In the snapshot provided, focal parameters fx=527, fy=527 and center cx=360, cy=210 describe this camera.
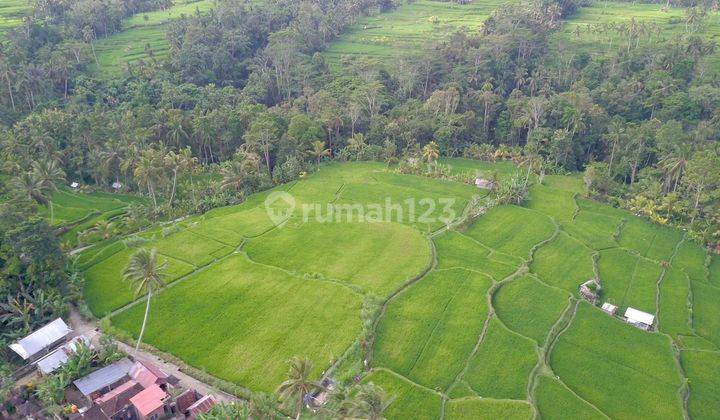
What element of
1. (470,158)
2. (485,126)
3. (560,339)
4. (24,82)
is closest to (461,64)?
(485,126)

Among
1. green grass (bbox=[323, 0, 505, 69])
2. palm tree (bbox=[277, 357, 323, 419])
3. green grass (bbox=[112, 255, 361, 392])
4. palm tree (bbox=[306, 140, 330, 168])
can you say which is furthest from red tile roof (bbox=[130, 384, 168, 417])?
green grass (bbox=[323, 0, 505, 69])

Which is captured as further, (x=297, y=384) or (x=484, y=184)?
(x=484, y=184)

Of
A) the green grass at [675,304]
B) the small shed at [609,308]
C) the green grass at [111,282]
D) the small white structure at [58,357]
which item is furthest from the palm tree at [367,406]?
the green grass at [675,304]

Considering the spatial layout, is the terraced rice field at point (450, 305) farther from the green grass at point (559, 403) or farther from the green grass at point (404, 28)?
the green grass at point (404, 28)

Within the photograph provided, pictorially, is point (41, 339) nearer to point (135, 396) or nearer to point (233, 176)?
point (135, 396)

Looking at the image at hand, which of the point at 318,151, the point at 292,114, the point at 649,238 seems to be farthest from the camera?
the point at 292,114

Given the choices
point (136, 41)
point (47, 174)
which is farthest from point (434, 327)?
point (136, 41)

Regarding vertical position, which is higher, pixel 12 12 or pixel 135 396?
pixel 12 12
